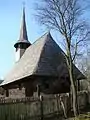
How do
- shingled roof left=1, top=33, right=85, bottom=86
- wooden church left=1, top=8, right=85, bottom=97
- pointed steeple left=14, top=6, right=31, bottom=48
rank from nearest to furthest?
shingled roof left=1, top=33, right=85, bottom=86 → wooden church left=1, top=8, right=85, bottom=97 → pointed steeple left=14, top=6, right=31, bottom=48

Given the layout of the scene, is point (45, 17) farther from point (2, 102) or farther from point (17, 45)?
point (17, 45)

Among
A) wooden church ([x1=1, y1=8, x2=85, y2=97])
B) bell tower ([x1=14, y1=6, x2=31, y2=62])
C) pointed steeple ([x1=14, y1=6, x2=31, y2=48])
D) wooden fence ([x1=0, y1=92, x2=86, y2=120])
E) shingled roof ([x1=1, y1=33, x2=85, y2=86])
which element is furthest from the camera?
pointed steeple ([x1=14, y1=6, x2=31, y2=48])

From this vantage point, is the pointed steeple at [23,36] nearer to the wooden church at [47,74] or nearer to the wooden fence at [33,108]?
the wooden church at [47,74]

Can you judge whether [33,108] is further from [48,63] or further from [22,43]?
[22,43]

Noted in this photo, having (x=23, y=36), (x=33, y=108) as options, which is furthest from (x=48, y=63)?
(x=23, y=36)

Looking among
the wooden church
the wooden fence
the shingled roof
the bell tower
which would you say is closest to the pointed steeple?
the bell tower

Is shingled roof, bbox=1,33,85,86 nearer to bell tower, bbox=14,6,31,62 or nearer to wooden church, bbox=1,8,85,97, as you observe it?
wooden church, bbox=1,8,85,97

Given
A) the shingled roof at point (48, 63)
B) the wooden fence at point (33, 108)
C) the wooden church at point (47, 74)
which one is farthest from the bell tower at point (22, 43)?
the wooden fence at point (33, 108)

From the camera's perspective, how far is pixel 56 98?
1770cm

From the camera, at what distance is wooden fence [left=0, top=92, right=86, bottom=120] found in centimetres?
1444

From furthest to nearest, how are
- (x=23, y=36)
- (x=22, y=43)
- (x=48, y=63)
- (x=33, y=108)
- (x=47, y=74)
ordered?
(x=23, y=36)
(x=22, y=43)
(x=48, y=63)
(x=47, y=74)
(x=33, y=108)

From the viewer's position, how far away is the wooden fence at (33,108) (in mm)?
14438

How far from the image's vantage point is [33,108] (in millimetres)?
15672

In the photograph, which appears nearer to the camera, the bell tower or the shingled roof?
the shingled roof
